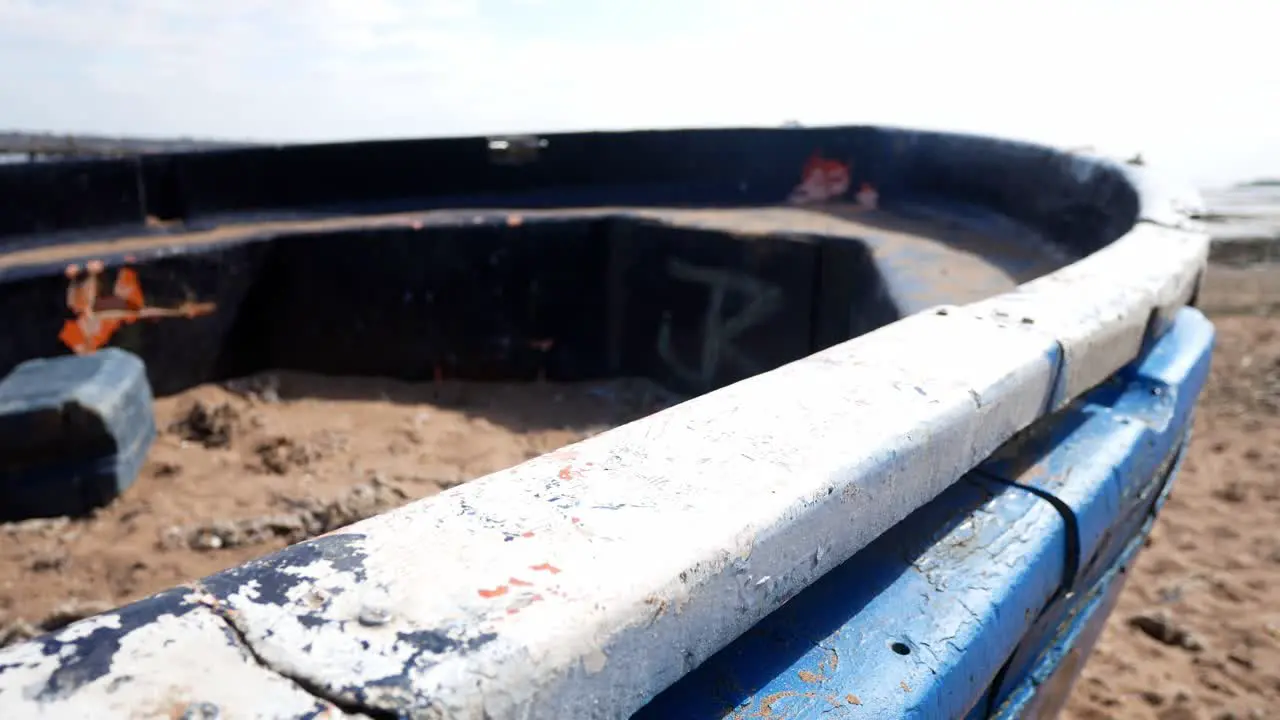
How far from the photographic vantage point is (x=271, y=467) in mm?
2744

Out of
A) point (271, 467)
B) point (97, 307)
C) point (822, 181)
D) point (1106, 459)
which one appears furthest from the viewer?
point (822, 181)

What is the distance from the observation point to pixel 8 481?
238 cm

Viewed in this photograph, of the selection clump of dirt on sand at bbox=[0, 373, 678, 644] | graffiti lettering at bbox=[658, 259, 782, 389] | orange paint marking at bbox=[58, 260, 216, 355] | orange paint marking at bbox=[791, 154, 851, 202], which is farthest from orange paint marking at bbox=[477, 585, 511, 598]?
orange paint marking at bbox=[791, 154, 851, 202]

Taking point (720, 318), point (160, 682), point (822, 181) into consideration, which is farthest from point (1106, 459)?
point (822, 181)

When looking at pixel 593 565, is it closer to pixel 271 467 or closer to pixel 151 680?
pixel 151 680

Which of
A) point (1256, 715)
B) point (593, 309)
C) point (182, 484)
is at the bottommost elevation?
point (1256, 715)

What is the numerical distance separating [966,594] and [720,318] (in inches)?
101

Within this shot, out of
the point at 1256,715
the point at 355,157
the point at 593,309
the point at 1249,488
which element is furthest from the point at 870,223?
the point at 355,157

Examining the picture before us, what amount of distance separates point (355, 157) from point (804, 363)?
3637 millimetres

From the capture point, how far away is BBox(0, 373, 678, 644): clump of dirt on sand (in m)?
2.19

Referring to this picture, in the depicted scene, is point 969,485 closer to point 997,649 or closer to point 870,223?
point 997,649

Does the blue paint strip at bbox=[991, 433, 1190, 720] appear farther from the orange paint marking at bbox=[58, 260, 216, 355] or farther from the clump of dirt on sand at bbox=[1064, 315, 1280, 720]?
the orange paint marking at bbox=[58, 260, 216, 355]

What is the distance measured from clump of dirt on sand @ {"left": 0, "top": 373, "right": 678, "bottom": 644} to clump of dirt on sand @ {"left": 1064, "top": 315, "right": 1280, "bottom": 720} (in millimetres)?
1758

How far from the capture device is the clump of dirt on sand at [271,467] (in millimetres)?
2191
